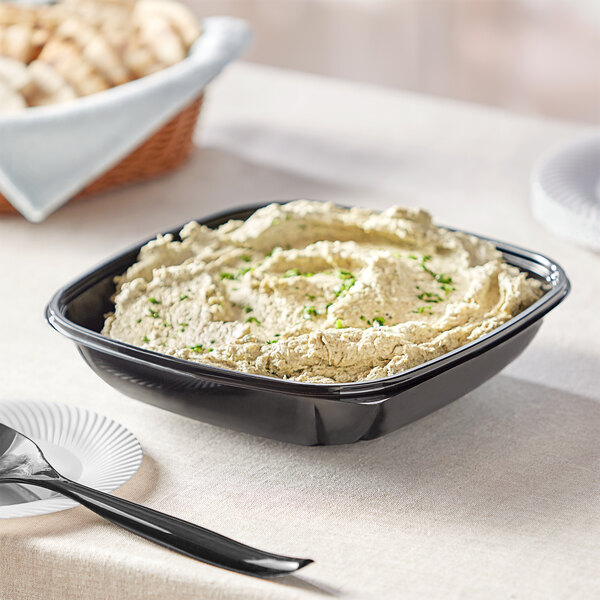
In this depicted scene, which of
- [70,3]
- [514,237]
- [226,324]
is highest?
[70,3]

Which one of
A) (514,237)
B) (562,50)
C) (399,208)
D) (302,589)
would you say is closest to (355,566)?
(302,589)

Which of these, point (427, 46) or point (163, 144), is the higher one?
point (163, 144)

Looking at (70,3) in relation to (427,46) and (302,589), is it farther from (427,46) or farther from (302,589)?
(427,46)

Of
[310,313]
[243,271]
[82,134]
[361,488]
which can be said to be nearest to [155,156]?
[82,134]

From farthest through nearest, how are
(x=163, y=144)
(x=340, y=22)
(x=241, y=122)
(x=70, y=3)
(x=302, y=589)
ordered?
(x=340, y=22)
(x=241, y=122)
(x=70, y=3)
(x=163, y=144)
(x=302, y=589)

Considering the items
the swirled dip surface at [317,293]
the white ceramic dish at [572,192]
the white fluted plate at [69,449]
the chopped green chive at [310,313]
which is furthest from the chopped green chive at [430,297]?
the white ceramic dish at [572,192]

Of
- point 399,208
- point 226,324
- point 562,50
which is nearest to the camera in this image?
point 226,324

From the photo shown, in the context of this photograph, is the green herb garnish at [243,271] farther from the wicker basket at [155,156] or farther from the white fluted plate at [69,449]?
the wicker basket at [155,156]
